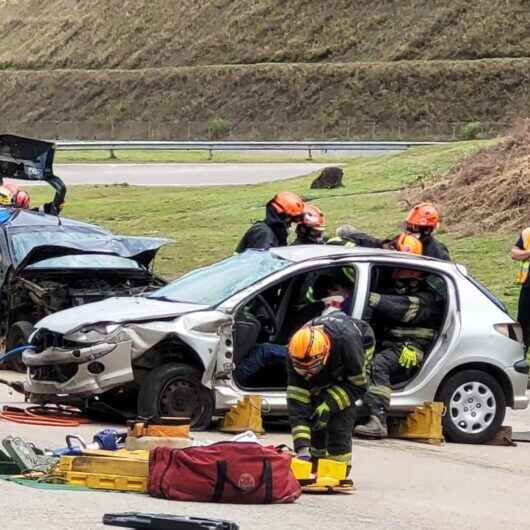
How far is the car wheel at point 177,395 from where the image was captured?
1122 cm

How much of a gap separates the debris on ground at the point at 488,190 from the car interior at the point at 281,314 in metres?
11.6

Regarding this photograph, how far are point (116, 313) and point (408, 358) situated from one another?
7.69 ft

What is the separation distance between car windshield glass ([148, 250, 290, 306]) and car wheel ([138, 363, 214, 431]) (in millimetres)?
629

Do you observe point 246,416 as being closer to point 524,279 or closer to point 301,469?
point 301,469

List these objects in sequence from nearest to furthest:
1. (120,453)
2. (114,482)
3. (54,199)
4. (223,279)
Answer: (114,482)
(120,453)
(223,279)
(54,199)

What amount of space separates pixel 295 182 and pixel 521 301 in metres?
19.3

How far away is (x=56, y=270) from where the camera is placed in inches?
608

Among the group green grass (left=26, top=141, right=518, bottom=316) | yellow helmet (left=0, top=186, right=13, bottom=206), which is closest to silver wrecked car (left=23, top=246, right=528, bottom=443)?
green grass (left=26, top=141, right=518, bottom=316)

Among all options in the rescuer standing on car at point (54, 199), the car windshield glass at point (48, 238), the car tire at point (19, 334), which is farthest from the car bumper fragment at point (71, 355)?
the rescuer standing on car at point (54, 199)

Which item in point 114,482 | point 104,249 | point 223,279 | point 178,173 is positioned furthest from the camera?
point 178,173

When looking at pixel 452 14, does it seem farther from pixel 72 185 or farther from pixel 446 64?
pixel 72 185

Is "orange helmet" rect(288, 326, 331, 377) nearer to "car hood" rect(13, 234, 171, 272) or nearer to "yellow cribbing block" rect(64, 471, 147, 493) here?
"yellow cribbing block" rect(64, 471, 147, 493)

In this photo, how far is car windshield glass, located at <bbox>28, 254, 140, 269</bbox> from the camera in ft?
50.7

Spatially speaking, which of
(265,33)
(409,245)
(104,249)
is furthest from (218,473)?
(265,33)
